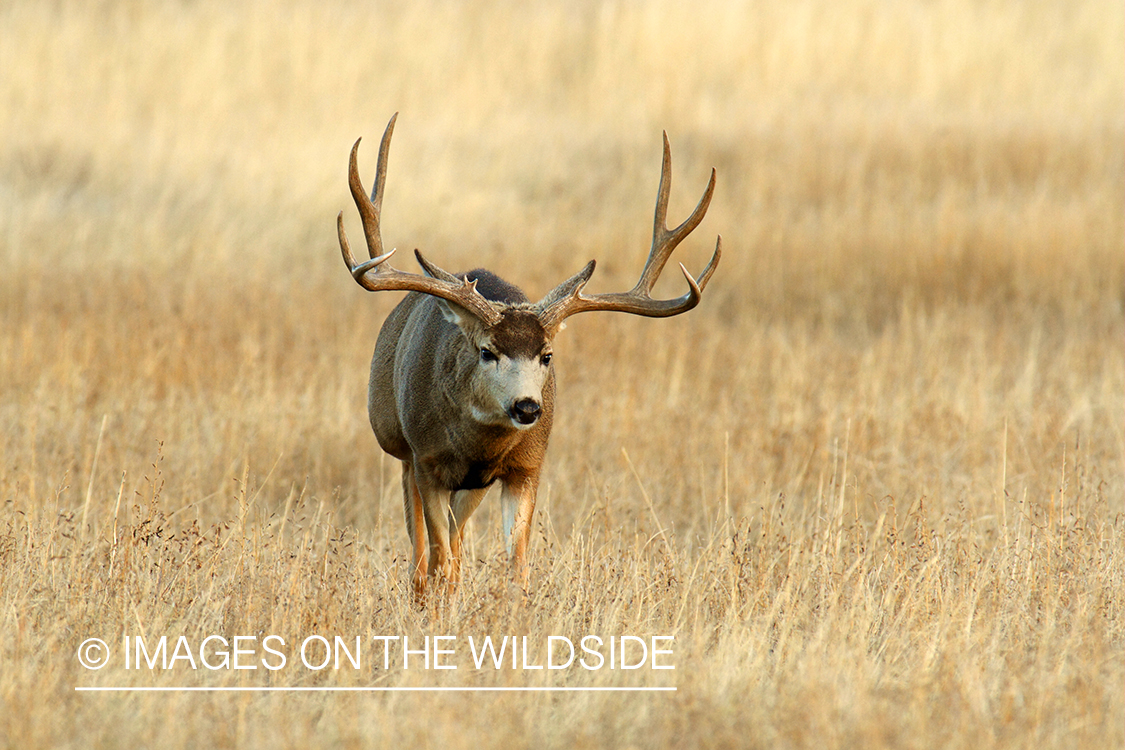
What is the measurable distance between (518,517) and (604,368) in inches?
163

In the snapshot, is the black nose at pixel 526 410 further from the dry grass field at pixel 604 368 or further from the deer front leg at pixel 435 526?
the deer front leg at pixel 435 526

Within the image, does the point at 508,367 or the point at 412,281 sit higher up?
the point at 412,281

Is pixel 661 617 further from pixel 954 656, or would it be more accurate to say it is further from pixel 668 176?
pixel 668 176

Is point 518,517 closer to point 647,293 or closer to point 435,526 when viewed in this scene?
point 435,526

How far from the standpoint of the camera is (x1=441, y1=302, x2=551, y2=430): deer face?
514cm

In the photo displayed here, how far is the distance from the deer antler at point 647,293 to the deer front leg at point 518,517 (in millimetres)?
766

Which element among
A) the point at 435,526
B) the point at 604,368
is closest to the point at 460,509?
the point at 435,526

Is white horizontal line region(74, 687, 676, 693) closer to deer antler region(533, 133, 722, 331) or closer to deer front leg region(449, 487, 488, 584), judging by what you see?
deer front leg region(449, 487, 488, 584)

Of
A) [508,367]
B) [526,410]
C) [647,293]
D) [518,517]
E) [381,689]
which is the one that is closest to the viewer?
[381,689]

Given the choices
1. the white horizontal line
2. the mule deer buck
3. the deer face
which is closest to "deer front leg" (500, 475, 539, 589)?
the mule deer buck

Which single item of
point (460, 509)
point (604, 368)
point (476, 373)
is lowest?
point (460, 509)

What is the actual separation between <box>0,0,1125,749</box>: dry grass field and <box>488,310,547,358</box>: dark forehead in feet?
2.94

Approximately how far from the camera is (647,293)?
5.82 metres

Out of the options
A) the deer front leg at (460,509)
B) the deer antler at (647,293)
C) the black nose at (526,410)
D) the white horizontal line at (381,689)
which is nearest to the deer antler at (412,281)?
the deer antler at (647,293)
